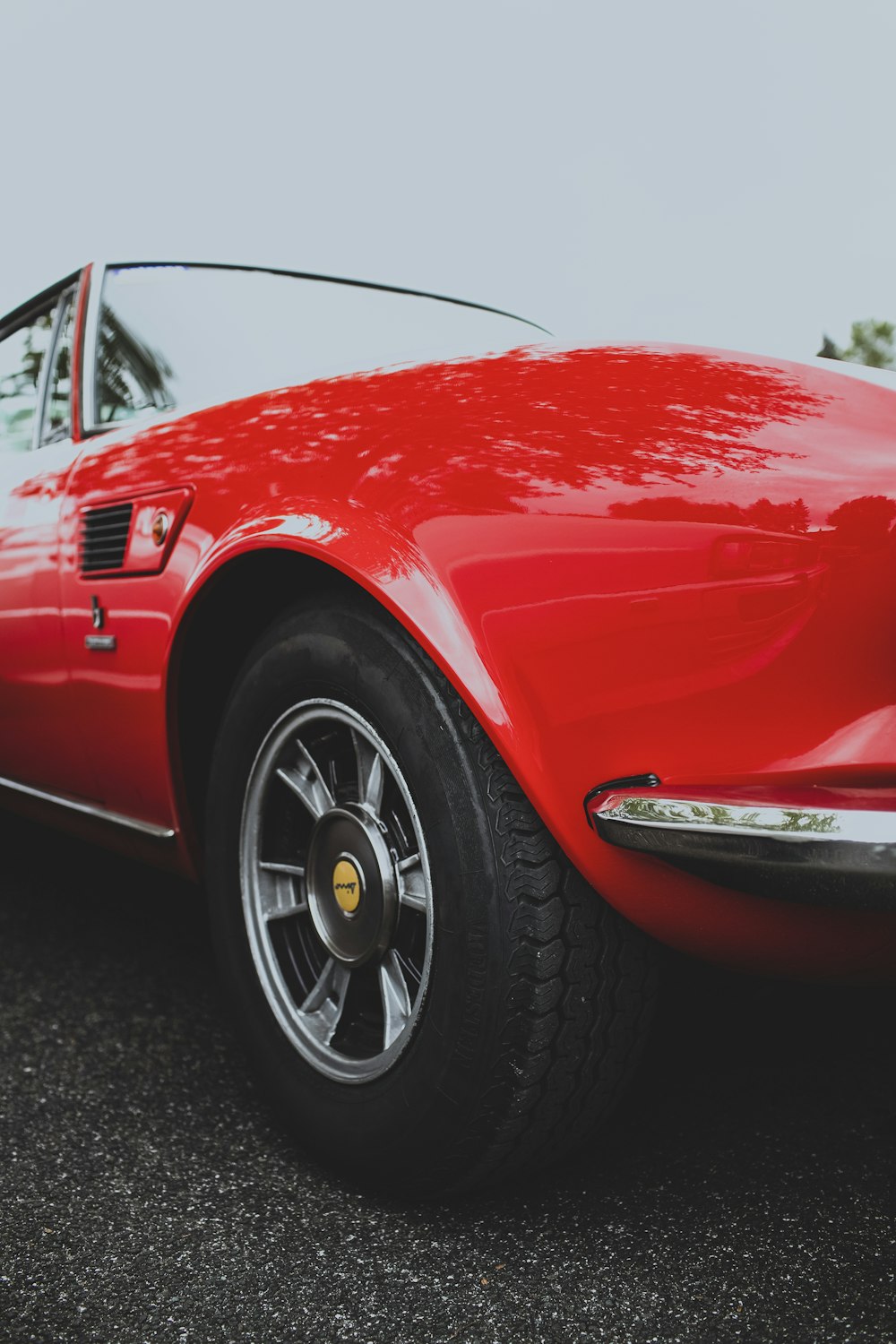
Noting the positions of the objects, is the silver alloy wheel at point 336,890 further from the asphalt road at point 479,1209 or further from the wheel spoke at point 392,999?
the asphalt road at point 479,1209

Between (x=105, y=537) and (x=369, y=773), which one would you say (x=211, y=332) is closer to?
(x=105, y=537)

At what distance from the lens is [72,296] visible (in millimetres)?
2559

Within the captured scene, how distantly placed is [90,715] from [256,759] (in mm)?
492

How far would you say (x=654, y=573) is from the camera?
3.91ft

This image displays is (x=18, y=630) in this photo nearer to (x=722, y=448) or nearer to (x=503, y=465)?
(x=503, y=465)

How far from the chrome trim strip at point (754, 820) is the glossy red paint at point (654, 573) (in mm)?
51

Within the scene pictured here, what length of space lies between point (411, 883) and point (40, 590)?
1057 mm

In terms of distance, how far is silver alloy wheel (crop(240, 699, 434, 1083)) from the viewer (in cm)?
150

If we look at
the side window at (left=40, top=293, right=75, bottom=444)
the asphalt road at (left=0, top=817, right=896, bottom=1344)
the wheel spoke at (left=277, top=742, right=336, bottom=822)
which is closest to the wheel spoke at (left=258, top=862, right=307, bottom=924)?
the wheel spoke at (left=277, top=742, right=336, bottom=822)

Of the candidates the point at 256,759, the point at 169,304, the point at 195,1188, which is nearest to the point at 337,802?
the point at 256,759

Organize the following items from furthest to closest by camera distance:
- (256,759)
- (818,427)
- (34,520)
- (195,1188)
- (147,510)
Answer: (34,520)
(147,510)
(256,759)
(195,1188)
(818,427)

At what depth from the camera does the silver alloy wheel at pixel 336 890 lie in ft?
4.92

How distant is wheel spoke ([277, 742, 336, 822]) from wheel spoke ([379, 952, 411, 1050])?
24cm

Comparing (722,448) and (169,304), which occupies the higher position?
(169,304)
